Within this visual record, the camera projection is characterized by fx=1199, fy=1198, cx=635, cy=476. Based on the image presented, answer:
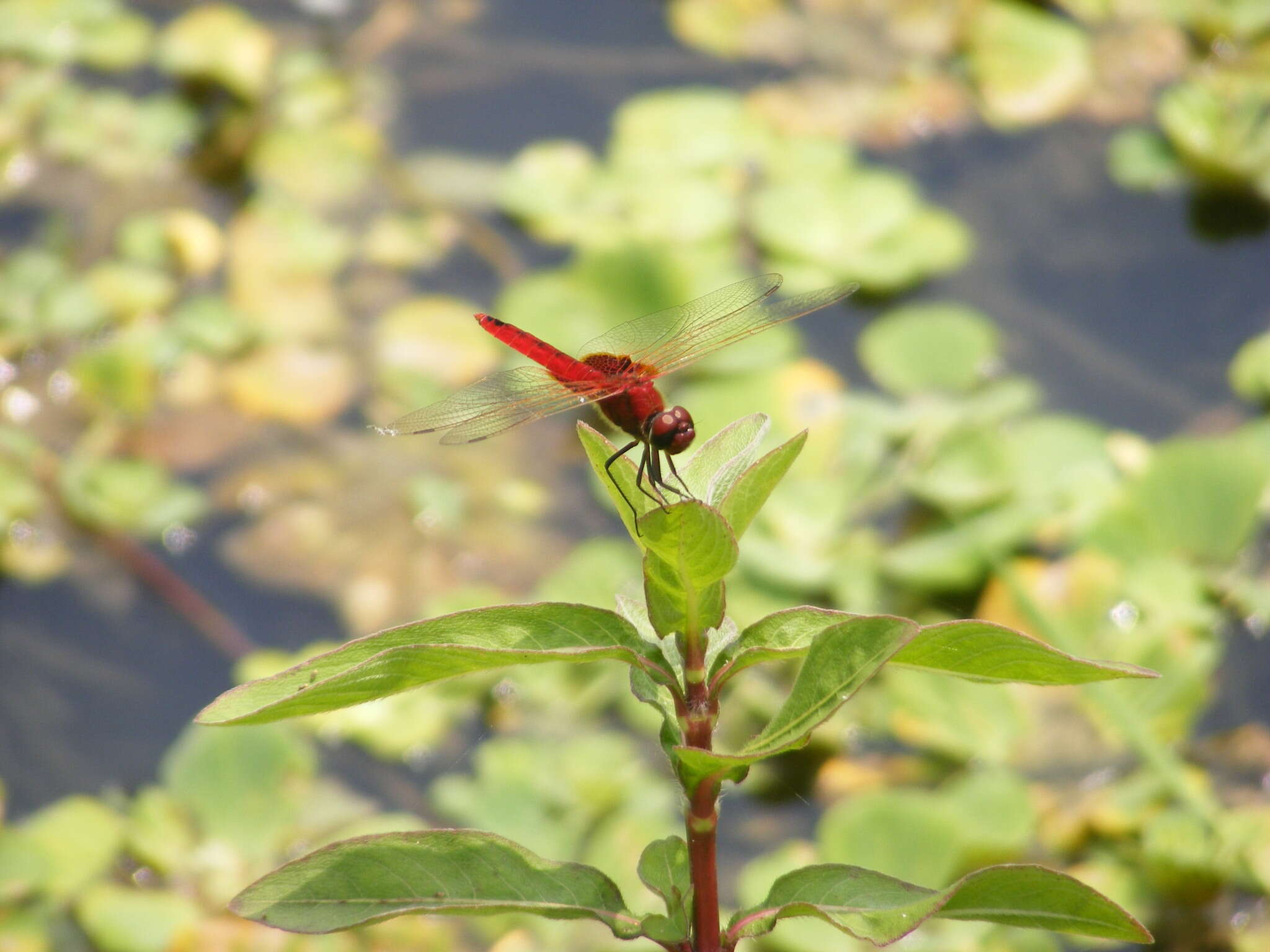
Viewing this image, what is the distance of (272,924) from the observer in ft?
2.04

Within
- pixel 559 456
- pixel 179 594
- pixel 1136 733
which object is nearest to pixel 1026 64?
pixel 559 456

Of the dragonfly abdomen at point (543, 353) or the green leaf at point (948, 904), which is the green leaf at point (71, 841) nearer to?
the dragonfly abdomen at point (543, 353)

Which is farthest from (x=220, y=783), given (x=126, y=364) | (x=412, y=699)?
(x=126, y=364)

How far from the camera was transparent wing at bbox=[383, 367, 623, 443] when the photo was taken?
1.13 meters

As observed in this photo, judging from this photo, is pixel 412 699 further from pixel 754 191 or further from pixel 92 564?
pixel 754 191

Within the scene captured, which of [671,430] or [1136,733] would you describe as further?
[1136,733]

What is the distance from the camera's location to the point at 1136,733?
1589 mm

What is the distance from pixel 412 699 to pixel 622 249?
0.99m

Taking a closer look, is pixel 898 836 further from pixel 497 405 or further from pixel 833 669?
pixel 833 669

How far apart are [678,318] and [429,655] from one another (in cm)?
84

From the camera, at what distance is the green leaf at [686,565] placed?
22.3 inches

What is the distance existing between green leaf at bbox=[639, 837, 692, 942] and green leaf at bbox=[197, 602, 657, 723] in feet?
0.47

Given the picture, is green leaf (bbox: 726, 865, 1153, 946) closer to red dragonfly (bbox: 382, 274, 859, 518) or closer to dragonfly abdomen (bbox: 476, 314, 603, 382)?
A: red dragonfly (bbox: 382, 274, 859, 518)

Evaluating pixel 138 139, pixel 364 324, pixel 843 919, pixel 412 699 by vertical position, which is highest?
pixel 843 919
